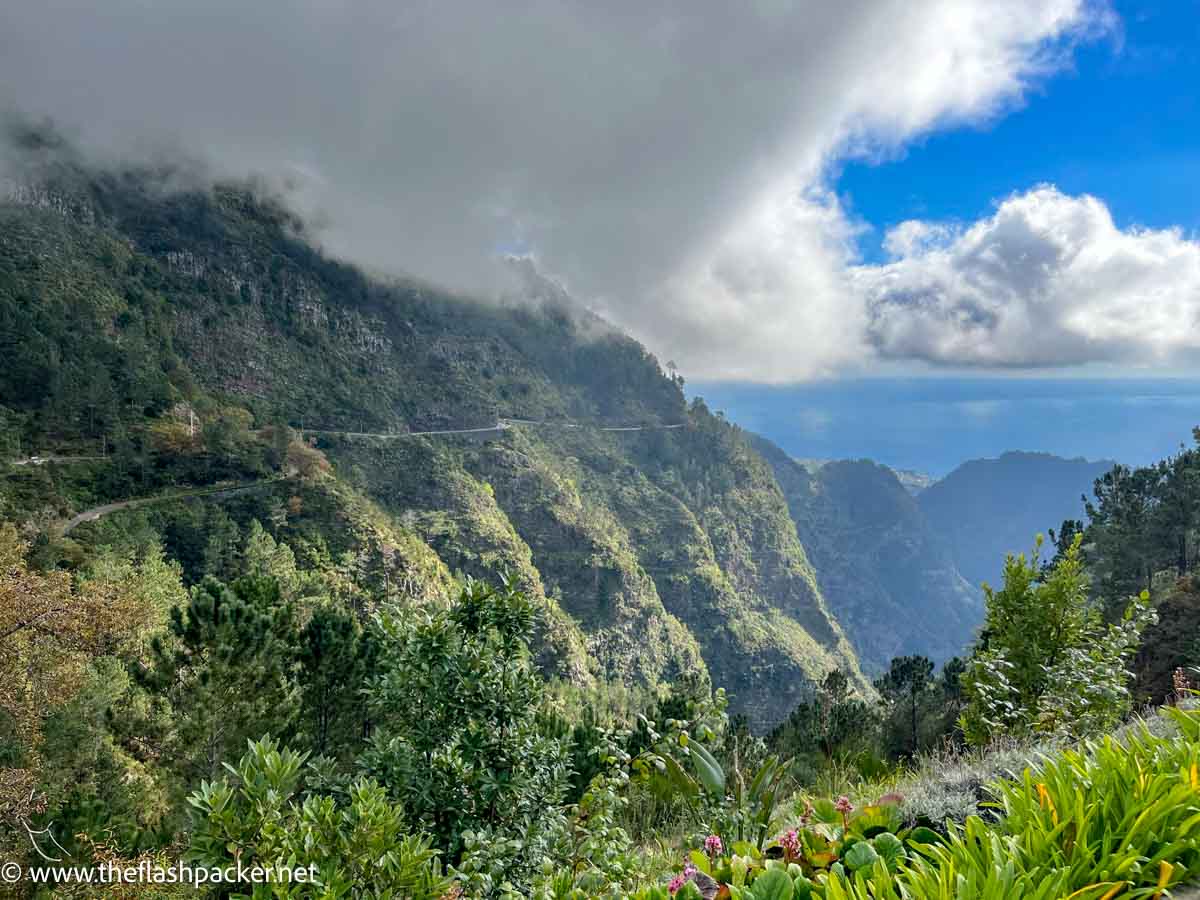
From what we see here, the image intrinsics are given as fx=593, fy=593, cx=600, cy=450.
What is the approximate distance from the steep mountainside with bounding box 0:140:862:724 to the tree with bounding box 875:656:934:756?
74.6 feet

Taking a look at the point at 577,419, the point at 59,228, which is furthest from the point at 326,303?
the point at 577,419

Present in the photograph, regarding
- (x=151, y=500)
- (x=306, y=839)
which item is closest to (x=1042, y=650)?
(x=306, y=839)

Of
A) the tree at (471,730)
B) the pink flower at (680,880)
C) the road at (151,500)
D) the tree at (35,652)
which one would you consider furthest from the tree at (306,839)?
the road at (151,500)

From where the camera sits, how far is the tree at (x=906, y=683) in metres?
29.6

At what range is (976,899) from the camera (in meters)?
1.99

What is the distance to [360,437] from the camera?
103 m

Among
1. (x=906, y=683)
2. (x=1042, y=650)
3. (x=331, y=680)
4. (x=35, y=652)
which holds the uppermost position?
(x=1042, y=650)

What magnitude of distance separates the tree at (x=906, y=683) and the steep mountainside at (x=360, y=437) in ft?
74.6

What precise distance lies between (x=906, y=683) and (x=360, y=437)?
3641 inches

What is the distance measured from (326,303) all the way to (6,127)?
58.1m

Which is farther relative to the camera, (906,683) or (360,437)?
(360,437)

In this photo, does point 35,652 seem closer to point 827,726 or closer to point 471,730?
point 471,730

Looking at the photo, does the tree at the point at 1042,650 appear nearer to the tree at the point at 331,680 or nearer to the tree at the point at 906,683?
the tree at the point at 331,680

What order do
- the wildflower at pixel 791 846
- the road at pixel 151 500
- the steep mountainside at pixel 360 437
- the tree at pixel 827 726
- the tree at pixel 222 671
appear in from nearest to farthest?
1. the wildflower at pixel 791 846
2. the tree at pixel 222 671
3. the tree at pixel 827 726
4. the road at pixel 151 500
5. the steep mountainside at pixel 360 437
